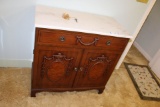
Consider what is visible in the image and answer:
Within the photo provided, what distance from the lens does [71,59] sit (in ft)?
4.72

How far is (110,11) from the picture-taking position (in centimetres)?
180

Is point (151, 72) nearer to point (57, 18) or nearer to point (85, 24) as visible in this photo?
point (85, 24)

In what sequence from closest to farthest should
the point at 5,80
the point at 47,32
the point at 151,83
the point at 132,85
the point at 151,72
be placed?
the point at 47,32 < the point at 5,80 < the point at 132,85 < the point at 151,83 < the point at 151,72

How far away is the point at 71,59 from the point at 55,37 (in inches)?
11.5

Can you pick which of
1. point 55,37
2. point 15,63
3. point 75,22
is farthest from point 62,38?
point 15,63

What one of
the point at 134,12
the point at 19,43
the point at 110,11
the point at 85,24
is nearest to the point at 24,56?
the point at 19,43

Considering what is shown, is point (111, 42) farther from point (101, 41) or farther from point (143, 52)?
point (143, 52)

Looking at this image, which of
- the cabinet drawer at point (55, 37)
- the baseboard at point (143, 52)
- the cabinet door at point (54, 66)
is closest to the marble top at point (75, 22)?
the cabinet drawer at point (55, 37)

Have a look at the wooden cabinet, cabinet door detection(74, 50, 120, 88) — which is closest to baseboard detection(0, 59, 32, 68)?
the wooden cabinet

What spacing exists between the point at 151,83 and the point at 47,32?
1.96m

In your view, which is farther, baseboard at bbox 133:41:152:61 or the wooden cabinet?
baseboard at bbox 133:41:152:61

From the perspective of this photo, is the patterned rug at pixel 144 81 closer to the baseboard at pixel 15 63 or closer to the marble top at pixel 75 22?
the marble top at pixel 75 22

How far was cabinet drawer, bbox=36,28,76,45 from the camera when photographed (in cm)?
122

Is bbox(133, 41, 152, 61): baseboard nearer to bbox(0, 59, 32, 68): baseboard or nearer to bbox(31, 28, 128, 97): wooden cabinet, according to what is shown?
bbox(31, 28, 128, 97): wooden cabinet
